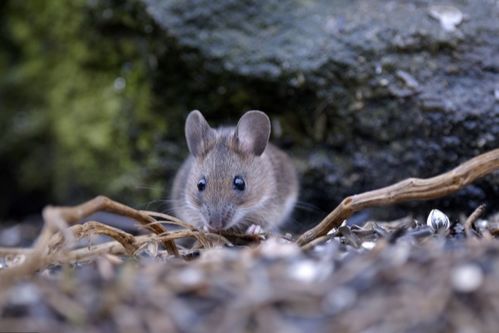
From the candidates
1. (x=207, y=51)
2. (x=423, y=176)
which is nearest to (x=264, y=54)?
(x=207, y=51)

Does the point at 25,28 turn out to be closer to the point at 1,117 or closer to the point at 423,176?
the point at 1,117

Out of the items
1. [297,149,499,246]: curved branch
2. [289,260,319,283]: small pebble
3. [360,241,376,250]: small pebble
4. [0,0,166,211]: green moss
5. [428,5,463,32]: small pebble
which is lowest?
[0,0,166,211]: green moss

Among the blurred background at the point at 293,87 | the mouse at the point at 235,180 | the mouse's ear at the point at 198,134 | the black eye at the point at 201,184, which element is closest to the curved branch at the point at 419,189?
the mouse at the point at 235,180

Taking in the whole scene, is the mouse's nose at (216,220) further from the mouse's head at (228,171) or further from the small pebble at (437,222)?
the small pebble at (437,222)

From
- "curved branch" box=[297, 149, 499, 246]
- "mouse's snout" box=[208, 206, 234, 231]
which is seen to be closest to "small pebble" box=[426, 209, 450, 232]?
"curved branch" box=[297, 149, 499, 246]

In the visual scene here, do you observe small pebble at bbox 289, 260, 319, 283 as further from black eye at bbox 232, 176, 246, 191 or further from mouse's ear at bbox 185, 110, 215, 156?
mouse's ear at bbox 185, 110, 215, 156

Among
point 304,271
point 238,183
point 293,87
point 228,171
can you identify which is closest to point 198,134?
point 228,171
